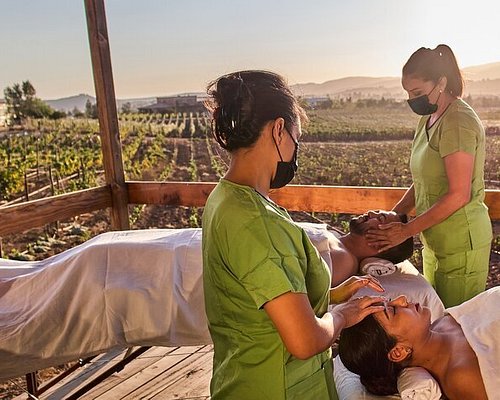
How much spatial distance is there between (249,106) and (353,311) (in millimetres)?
497

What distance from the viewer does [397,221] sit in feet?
6.52

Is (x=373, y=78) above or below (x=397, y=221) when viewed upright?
above

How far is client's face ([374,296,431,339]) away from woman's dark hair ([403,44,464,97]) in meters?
0.89

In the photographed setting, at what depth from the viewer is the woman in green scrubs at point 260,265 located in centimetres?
83

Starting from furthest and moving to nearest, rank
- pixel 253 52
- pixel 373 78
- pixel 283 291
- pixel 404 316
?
pixel 253 52
pixel 373 78
pixel 404 316
pixel 283 291

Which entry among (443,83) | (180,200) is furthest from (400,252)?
(180,200)

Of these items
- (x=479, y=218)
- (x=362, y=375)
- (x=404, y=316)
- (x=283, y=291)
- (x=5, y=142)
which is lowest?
(x=362, y=375)

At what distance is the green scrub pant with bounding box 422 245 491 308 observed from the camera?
1800 mm

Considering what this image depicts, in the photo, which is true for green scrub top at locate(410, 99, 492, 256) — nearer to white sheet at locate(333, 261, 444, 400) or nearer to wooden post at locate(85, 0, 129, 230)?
white sheet at locate(333, 261, 444, 400)

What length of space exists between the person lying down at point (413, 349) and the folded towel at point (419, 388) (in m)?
0.07

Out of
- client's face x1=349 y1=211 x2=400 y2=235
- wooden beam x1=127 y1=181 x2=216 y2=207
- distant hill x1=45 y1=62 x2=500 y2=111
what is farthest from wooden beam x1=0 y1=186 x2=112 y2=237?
client's face x1=349 y1=211 x2=400 y2=235

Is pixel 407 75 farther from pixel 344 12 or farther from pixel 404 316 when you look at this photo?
pixel 344 12

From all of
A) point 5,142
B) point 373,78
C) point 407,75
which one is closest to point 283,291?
point 407,75

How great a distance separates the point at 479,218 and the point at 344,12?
73.1 inches
